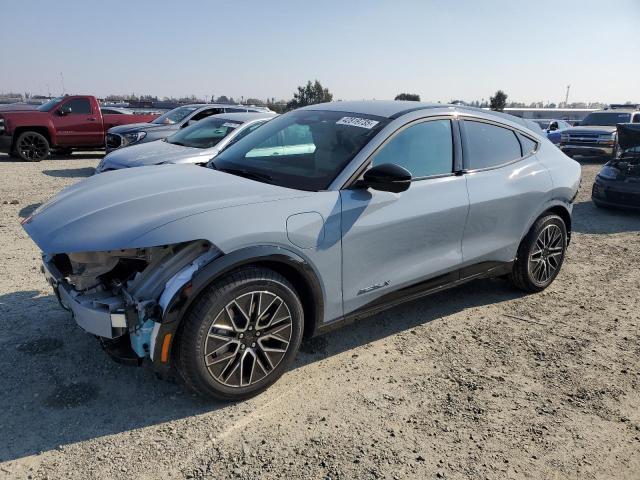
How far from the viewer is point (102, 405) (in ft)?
9.64

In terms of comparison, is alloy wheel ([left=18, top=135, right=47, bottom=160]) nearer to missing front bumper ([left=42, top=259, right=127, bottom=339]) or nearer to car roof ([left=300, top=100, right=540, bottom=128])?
car roof ([left=300, top=100, right=540, bottom=128])

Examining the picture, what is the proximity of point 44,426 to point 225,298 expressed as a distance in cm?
120

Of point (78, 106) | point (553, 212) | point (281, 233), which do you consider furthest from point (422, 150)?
point (78, 106)

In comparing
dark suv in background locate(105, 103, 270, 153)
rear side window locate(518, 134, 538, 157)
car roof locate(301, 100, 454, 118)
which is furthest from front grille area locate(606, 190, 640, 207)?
dark suv in background locate(105, 103, 270, 153)

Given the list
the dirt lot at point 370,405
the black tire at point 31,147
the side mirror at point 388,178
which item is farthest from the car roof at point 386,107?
the black tire at point 31,147

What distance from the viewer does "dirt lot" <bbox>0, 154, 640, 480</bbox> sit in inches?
100

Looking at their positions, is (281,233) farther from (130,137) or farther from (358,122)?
(130,137)

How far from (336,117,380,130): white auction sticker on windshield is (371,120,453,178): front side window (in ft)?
0.66

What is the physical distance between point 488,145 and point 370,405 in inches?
94.5

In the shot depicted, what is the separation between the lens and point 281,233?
2910 mm

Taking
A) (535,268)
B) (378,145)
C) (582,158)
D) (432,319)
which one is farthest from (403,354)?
(582,158)

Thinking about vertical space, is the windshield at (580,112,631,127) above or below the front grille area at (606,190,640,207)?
above

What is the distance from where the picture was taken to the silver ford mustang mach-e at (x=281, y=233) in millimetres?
2705

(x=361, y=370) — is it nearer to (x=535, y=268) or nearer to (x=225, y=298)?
(x=225, y=298)
